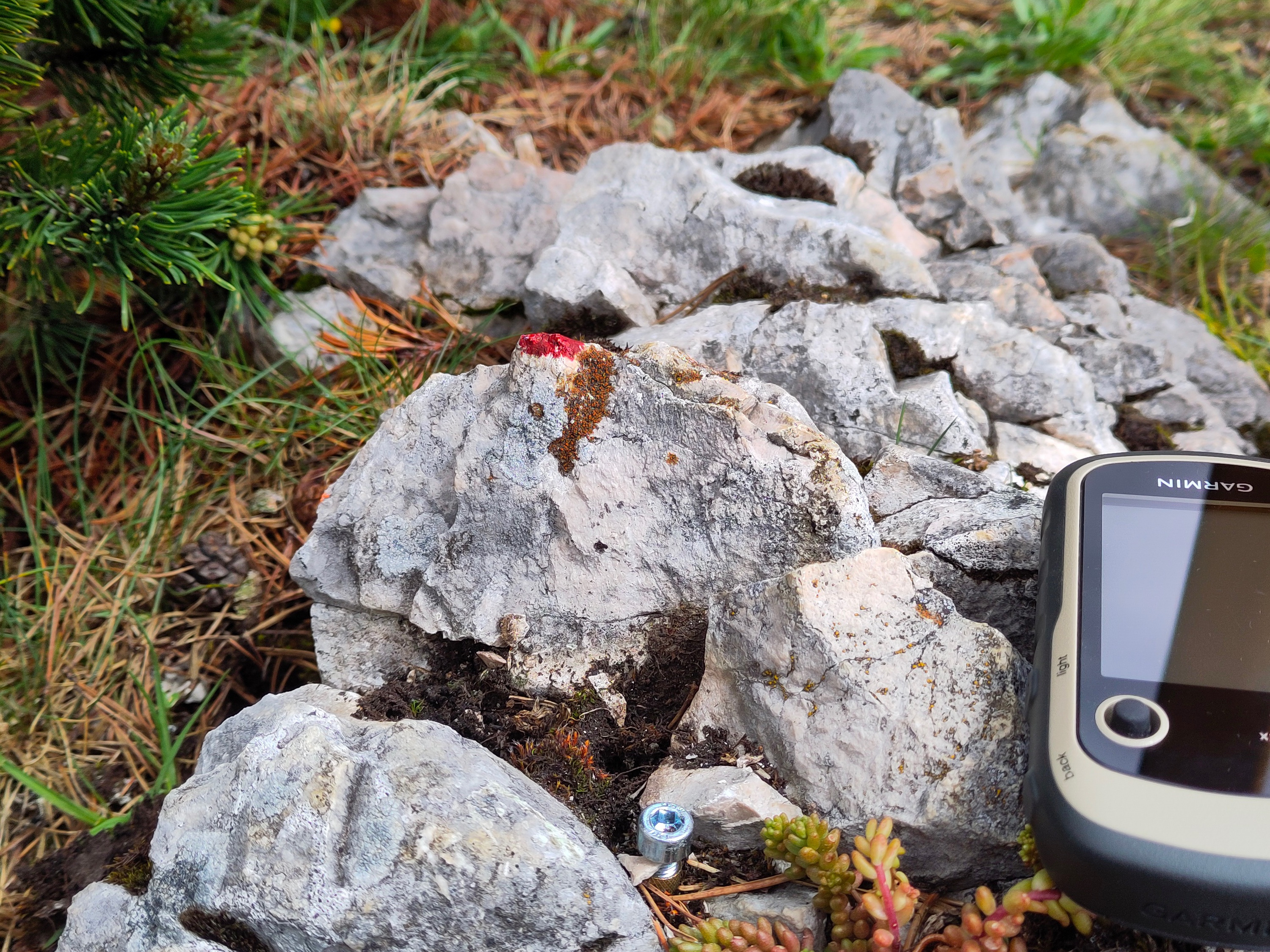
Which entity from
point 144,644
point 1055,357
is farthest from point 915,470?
point 144,644

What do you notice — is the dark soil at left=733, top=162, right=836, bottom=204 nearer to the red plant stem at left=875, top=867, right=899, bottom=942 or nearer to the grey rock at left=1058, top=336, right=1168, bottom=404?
the grey rock at left=1058, top=336, right=1168, bottom=404

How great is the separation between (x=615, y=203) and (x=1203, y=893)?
258 centimetres

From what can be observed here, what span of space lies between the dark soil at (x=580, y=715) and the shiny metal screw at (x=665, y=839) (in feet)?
0.27

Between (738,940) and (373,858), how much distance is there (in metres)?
0.68

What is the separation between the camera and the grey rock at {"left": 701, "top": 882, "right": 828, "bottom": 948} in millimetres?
1747

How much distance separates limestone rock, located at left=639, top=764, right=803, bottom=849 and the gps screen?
71 centimetres

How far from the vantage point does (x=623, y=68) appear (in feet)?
14.9

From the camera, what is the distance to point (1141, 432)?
122 inches

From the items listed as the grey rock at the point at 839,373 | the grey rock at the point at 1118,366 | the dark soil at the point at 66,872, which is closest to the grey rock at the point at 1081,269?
the grey rock at the point at 1118,366

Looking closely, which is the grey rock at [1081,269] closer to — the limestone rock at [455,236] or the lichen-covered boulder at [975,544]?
the lichen-covered boulder at [975,544]

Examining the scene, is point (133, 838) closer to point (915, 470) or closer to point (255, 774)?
point (255, 774)

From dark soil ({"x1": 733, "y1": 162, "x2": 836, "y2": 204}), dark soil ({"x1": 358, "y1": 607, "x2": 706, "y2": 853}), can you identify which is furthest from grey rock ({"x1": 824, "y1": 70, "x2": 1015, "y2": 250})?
dark soil ({"x1": 358, "y1": 607, "x2": 706, "y2": 853})

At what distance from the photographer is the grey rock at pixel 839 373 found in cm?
261

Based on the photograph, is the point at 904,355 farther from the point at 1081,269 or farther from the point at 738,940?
the point at 738,940
